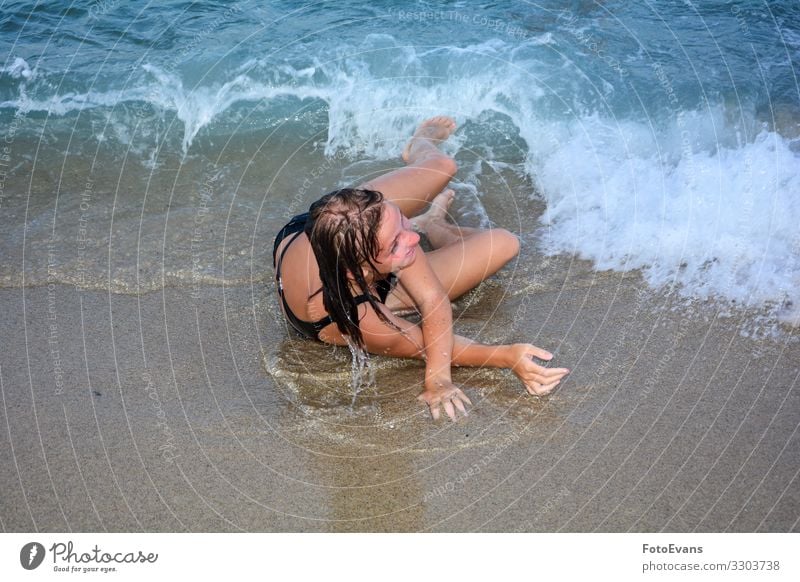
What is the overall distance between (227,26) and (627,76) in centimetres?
413

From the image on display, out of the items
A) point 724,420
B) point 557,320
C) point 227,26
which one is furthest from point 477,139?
point 724,420

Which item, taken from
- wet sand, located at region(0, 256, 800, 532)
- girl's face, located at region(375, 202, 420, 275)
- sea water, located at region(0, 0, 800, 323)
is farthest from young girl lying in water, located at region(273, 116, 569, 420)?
sea water, located at region(0, 0, 800, 323)

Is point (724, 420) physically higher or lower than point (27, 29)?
lower

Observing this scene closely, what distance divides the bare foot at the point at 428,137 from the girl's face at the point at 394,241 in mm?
1734

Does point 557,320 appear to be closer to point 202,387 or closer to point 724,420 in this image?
Result: point 724,420

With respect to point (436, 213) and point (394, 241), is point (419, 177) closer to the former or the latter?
point (436, 213)

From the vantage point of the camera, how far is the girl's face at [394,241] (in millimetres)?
4180

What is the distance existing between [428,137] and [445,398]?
2.39 meters

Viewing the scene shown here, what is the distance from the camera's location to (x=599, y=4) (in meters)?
8.88

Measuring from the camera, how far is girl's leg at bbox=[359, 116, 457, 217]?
A: 539 centimetres

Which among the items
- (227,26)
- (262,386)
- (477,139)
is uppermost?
(227,26)

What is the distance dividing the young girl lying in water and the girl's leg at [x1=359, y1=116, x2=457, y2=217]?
0.01 meters

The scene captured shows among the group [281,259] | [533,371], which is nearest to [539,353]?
[533,371]

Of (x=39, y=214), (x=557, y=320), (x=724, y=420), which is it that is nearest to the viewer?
(x=724, y=420)
